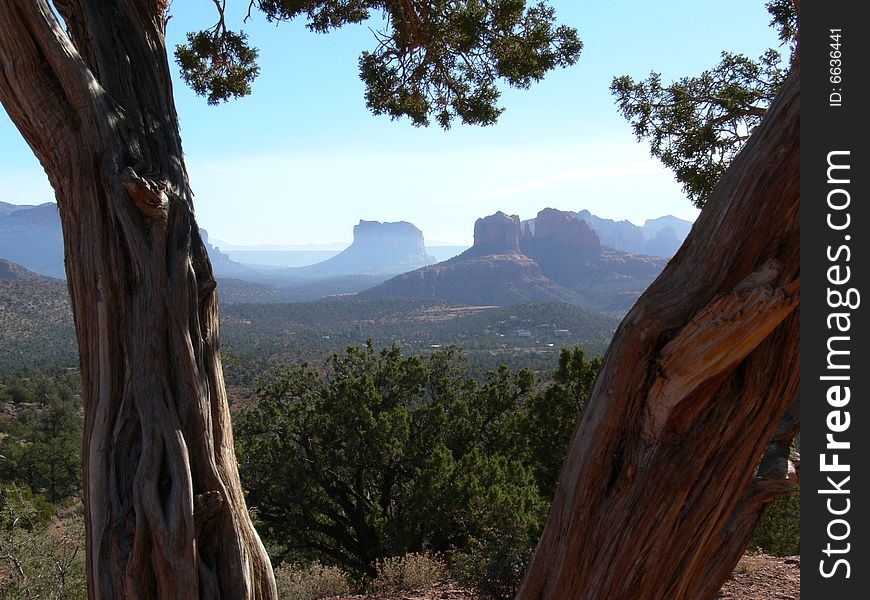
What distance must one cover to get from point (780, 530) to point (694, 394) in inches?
414

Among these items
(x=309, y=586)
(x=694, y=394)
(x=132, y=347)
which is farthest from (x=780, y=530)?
(x=132, y=347)

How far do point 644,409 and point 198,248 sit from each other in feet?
4.95

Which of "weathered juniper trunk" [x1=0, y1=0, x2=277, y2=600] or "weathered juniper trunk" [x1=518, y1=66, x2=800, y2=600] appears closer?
"weathered juniper trunk" [x1=518, y1=66, x2=800, y2=600]

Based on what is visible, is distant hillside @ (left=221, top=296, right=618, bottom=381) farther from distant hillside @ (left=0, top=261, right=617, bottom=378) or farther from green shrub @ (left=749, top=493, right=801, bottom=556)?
green shrub @ (left=749, top=493, right=801, bottom=556)

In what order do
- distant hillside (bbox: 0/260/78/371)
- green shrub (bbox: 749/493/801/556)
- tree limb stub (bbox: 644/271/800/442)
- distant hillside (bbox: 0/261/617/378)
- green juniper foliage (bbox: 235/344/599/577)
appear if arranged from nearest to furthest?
tree limb stub (bbox: 644/271/800/442)
green juniper foliage (bbox: 235/344/599/577)
green shrub (bbox: 749/493/801/556)
distant hillside (bbox: 0/260/78/371)
distant hillside (bbox: 0/261/617/378)

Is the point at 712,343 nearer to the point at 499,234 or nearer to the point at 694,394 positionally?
the point at 694,394

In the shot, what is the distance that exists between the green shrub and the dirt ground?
376 cm

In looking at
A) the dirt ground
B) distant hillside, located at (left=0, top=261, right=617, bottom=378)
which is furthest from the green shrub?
distant hillside, located at (left=0, top=261, right=617, bottom=378)

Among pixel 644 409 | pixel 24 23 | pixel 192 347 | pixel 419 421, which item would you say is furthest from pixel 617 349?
pixel 419 421

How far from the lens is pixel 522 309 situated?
264 ft

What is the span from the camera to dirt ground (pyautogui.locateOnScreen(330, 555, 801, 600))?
4945mm

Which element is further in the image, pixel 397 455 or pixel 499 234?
pixel 499 234

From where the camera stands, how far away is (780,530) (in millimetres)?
10312

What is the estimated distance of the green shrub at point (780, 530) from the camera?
31.3 ft
